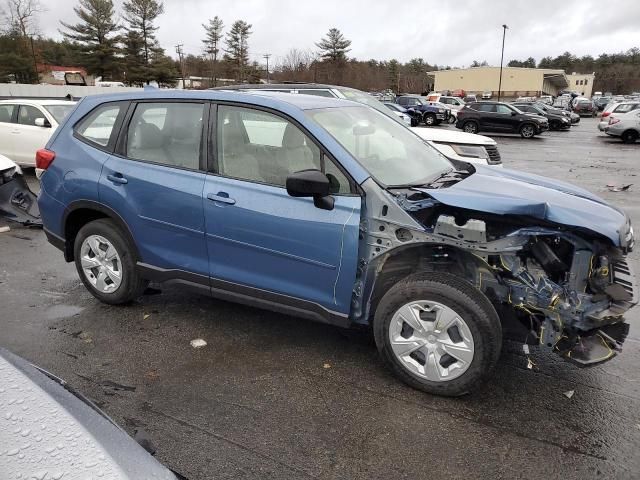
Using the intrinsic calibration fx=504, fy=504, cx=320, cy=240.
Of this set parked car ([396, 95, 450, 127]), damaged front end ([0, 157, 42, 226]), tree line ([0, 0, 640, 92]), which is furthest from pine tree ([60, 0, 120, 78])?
damaged front end ([0, 157, 42, 226])

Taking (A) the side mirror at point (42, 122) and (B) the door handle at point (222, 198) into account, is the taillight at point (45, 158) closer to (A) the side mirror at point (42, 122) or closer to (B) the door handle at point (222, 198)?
(B) the door handle at point (222, 198)

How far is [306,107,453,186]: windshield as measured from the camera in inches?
135

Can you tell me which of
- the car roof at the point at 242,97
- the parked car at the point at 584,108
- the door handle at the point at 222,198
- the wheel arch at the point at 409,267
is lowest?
the wheel arch at the point at 409,267

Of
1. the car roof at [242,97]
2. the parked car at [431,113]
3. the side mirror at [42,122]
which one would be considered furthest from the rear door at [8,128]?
the parked car at [431,113]

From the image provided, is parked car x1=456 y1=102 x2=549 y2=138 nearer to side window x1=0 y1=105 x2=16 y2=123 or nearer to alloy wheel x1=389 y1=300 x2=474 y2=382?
side window x1=0 y1=105 x2=16 y2=123

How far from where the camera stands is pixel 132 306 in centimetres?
448

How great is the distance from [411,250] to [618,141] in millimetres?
22904

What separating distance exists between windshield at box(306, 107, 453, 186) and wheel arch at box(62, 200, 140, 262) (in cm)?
180

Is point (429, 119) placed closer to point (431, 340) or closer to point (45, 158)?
point (45, 158)

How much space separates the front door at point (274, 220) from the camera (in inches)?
126

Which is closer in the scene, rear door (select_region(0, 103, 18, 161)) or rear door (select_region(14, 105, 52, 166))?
rear door (select_region(14, 105, 52, 166))

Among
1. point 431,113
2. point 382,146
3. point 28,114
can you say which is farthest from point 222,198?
point 431,113

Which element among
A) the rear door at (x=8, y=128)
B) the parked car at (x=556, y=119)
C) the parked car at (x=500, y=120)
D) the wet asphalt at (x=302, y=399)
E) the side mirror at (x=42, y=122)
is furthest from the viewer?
the parked car at (x=556, y=119)

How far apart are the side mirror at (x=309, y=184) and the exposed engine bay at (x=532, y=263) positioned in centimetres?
31
